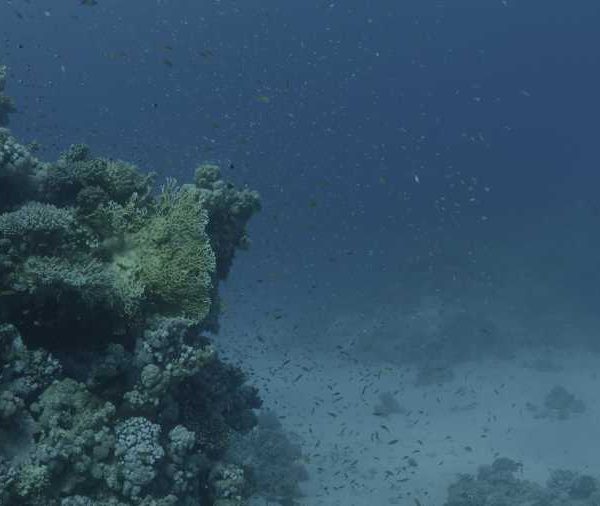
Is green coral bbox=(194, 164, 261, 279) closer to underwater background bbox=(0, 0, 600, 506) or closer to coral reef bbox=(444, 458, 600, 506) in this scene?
underwater background bbox=(0, 0, 600, 506)

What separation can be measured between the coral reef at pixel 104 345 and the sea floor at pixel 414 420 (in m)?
9.16

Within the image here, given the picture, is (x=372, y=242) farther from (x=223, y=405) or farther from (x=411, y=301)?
(x=223, y=405)

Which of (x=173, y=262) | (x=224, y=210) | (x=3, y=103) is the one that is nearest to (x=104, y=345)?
(x=173, y=262)

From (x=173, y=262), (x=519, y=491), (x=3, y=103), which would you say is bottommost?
(x=173, y=262)

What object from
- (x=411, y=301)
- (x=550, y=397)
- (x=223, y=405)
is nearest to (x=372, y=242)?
(x=411, y=301)

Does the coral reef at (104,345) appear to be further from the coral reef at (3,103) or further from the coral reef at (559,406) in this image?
the coral reef at (559,406)

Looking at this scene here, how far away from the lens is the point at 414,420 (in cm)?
2816

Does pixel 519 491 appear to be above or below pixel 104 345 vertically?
above

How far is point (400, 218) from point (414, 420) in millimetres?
37957

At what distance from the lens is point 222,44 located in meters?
132

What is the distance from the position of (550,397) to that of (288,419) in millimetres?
13309

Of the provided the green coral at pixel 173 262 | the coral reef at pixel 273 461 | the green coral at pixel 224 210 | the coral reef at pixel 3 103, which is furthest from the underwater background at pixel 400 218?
the green coral at pixel 173 262

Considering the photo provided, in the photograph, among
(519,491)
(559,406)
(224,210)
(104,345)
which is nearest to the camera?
(104,345)

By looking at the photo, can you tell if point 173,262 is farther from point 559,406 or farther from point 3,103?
point 559,406
